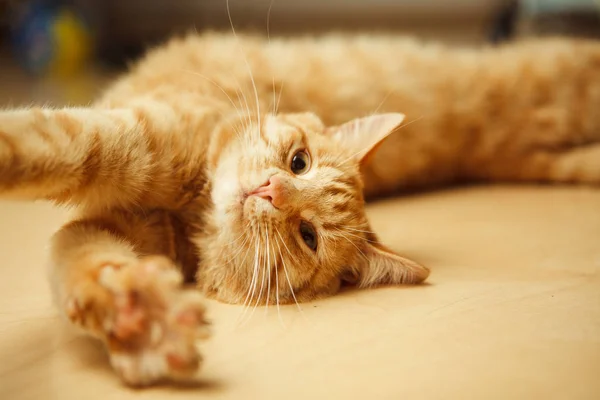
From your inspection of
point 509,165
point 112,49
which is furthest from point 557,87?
point 112,49

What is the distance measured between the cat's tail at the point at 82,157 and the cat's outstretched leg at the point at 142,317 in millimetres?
289

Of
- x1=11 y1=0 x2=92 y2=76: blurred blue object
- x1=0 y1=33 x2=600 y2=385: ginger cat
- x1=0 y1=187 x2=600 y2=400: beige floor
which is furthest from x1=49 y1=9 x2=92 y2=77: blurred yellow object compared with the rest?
x1=0 y1=187 x2=600 y2=400: beige floor

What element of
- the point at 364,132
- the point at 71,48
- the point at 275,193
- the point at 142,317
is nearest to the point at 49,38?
the point at 71,48

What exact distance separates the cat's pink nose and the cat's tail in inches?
12.5

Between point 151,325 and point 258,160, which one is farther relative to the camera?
point 258,160

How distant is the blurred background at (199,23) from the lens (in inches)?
194

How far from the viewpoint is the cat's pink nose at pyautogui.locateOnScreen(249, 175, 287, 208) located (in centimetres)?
159

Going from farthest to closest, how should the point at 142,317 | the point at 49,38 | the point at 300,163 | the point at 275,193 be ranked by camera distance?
1. the point at 49,38
2. the point at 300,163
3. the point at 275,193
4. the point at 142,317

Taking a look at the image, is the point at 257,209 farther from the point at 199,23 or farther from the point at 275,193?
the point at 199,23

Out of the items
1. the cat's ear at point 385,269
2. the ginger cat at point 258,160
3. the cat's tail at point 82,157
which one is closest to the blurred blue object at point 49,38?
the ginger cat at point 258,160

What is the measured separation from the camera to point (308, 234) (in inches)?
67.4

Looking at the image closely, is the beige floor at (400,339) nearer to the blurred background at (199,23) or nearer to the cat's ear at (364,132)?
the cat's ear at (364,132)

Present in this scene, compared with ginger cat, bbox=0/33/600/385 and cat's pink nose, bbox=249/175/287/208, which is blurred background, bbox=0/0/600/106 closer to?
ginger cat, bbox=0/33/600/385

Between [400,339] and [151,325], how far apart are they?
589 millimetres
